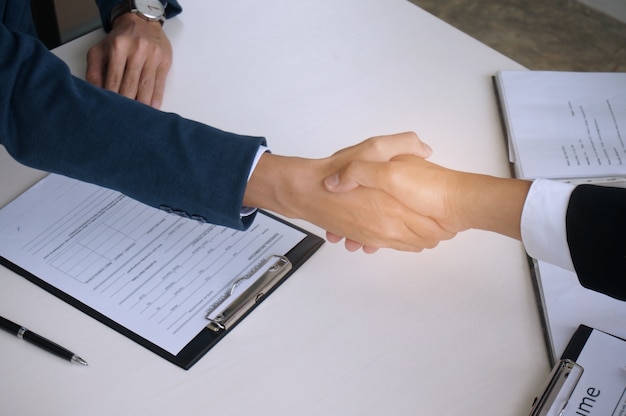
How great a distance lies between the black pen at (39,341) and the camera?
0.96 metres

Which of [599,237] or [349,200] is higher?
[599,237]

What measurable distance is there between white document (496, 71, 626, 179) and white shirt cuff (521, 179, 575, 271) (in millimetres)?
177

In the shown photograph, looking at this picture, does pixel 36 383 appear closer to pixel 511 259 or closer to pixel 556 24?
pixel 511 259

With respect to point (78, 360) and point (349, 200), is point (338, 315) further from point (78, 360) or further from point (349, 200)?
point (78, 360)

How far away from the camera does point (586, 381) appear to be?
920 mm

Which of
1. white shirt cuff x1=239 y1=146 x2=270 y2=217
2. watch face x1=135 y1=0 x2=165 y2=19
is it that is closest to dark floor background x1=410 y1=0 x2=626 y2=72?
watch face x1=135 y1=0 x2=165 y2=19

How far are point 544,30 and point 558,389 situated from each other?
261 cm

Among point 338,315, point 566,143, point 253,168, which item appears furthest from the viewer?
Answer: point 566,143

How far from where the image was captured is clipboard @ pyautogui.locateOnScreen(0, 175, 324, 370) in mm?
975

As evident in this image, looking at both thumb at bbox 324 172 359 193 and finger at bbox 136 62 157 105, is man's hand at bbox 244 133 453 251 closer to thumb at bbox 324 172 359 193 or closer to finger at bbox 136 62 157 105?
thumb at bbox 324 172 359 193

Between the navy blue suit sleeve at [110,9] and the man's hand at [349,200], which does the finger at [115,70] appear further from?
the man's hand at [349,200]

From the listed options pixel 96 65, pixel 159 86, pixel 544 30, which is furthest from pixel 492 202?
pixel 544 30

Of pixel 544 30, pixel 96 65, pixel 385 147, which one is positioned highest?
pixel 385 147

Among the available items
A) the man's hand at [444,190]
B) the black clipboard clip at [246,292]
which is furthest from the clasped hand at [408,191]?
the black clipboard clip at [246,292]
